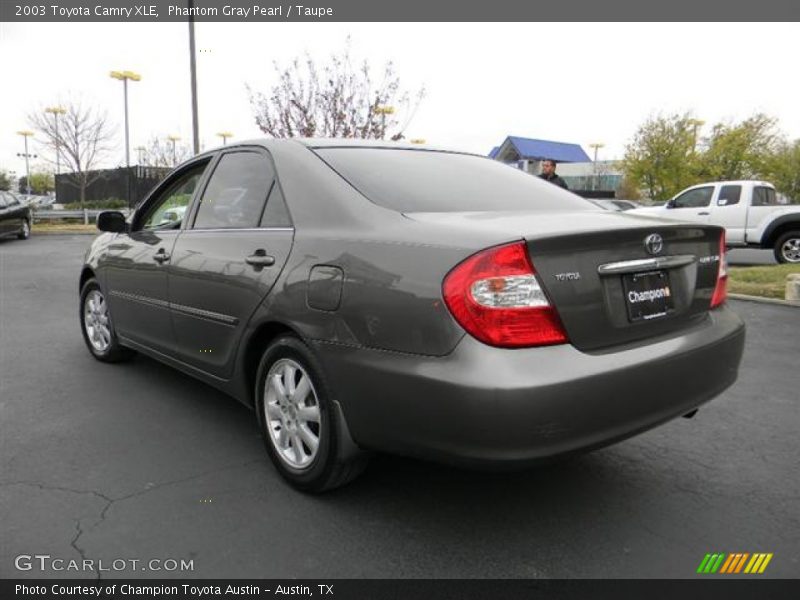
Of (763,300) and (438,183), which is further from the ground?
(438,183)

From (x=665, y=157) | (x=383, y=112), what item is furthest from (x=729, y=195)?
(x=665, y=157)

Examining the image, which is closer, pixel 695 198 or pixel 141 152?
pixel 695 198

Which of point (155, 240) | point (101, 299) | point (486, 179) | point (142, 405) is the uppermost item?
point (486, 179)

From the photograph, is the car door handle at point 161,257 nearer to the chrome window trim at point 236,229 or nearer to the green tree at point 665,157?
the chrome window trim at point 236,229

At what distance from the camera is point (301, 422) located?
2.88m

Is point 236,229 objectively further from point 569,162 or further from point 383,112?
point 569,162

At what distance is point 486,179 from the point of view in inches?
136

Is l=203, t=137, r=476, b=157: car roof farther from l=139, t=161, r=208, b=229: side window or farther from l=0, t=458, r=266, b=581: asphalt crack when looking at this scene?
l=0, t=458, r=266, b=581: asphalt crack

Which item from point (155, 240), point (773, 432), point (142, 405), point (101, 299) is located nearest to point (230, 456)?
point (142, 405)

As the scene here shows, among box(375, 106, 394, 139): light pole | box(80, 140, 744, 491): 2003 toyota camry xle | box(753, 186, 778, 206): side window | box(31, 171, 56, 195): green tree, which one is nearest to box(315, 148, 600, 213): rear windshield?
box(80, 140, 744, 491): 2003 toyota camry xle

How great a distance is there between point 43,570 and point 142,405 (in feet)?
5.96

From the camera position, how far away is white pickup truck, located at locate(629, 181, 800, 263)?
13.2 metres

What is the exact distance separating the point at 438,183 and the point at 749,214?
12.8 m

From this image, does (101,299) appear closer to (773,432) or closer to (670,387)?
(670,387)
